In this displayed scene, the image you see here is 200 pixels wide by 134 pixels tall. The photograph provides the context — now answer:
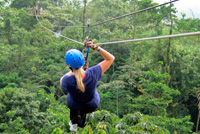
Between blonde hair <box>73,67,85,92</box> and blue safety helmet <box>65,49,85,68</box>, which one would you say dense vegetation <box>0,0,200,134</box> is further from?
blue safety helmet <box>65,49,85,68</box>

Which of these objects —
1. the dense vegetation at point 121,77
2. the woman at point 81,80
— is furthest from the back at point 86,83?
the dense vegetation at point 121,77

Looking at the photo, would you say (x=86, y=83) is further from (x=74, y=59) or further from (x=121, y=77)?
(x=121, y=77)

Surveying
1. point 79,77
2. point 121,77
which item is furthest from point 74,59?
point 121,77

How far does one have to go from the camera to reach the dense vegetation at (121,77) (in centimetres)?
698

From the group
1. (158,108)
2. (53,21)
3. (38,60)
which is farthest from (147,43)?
(53,21)

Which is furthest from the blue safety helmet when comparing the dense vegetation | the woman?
the dense vegetation

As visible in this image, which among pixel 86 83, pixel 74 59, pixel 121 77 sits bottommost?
pixel 121 77

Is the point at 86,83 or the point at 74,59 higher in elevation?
the point at 74,59

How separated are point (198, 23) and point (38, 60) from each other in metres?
8.84

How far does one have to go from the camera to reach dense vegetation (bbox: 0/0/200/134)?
6.98m

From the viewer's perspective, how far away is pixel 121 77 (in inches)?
384

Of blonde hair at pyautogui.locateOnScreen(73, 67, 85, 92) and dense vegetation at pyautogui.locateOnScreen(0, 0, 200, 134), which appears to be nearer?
blonde hair at pyautogui.locateOnScreen(73, 67, 85, 92)

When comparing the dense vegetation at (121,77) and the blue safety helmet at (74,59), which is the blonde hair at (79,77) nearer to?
the blue safety helmet at (74,59)

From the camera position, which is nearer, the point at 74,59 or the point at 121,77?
the point at 74,59
